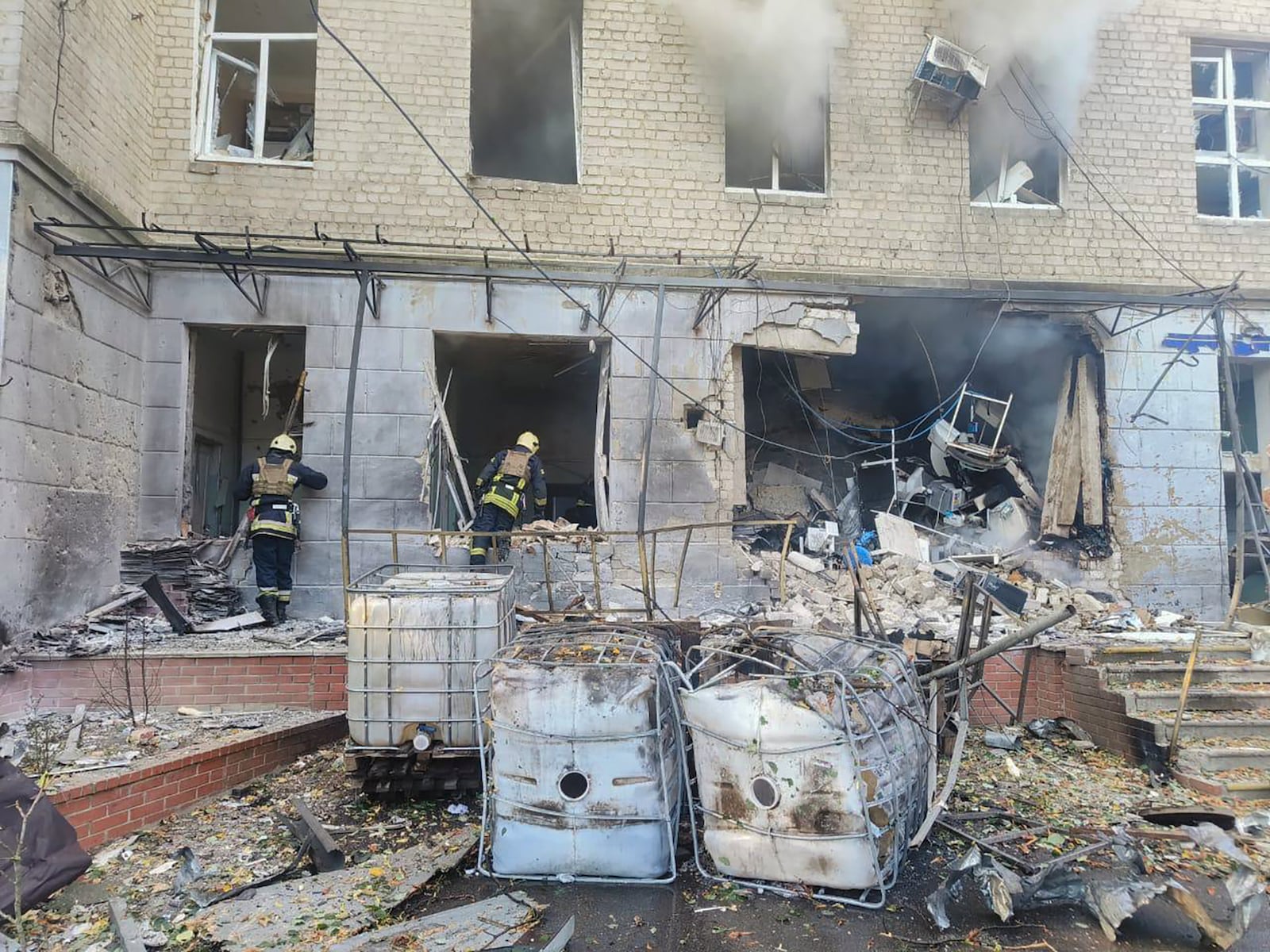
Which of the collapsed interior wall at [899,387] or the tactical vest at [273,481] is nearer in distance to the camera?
the tactical vest at [273,481]

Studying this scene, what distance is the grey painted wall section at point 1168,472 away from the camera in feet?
28.5

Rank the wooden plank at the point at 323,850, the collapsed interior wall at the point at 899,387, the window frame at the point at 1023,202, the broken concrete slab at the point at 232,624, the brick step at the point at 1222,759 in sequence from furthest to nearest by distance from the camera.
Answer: the collapsed interior wall at the point at 899,387 → the window frame at the point at 1023,202 → the broken concrete slab at the point at 232,624 → the brick step at the point at 1222,759 → the wooden plank at the point at 323,850

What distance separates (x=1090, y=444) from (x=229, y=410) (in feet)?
36.7

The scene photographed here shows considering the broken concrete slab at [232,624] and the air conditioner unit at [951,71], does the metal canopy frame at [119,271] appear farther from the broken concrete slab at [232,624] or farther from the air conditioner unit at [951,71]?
the air conditioner unit at [951,71]

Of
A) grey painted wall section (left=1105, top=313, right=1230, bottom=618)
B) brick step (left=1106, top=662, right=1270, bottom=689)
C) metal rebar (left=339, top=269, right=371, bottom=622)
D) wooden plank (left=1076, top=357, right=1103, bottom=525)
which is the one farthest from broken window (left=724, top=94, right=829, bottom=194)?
brick step (left=1106, top=662, right=1270, bottom=689)

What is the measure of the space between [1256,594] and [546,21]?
460 inches

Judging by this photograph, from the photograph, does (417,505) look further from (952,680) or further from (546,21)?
(546,21)

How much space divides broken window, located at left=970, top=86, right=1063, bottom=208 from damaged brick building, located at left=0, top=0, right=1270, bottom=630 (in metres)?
0.04

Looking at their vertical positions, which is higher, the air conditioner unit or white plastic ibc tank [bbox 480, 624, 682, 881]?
the air conditioner unit

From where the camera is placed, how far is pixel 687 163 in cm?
860

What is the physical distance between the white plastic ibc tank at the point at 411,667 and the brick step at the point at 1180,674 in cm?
527

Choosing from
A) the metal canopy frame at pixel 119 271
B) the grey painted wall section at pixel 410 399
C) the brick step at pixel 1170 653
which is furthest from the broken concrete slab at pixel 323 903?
the metal canopy frame at pixel 119 271

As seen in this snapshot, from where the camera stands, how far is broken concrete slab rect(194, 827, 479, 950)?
3.24 meters

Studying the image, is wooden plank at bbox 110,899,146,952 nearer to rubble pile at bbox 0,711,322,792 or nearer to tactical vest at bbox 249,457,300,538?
rubble pile at bbox 0,711,322,792
